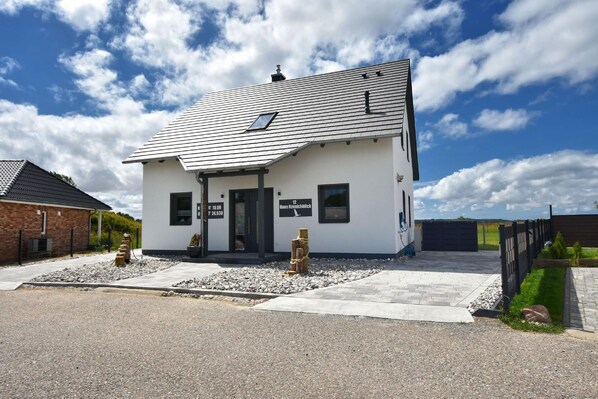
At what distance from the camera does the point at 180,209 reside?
16.0 m

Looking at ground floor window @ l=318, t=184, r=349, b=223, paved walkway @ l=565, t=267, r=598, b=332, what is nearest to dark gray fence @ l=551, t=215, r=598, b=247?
paved walkway @ l=565, t=267, r=598, b=332

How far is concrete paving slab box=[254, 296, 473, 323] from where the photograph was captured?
5.73 meters

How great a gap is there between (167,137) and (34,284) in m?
8.77

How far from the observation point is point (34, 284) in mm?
10094

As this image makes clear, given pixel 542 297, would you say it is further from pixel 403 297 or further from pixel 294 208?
pixel 294 208

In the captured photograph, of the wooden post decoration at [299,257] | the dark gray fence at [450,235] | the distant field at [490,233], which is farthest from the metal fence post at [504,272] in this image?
the distant field at [490,233]

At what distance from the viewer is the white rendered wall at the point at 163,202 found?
1568cm

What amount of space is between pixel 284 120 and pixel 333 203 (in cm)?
412

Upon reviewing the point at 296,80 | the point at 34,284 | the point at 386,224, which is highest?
the point at 296,80

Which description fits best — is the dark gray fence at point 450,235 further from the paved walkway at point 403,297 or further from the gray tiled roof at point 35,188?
the gray tiled roof at point 35,188

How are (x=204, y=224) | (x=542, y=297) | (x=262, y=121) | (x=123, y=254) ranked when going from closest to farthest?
(x=542, y=297) → (x=123, y=254) → (x=204, y=224) → (x=262, y=121)

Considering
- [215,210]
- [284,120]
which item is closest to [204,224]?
[215,210]

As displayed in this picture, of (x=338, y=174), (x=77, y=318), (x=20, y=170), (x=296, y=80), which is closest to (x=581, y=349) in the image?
(x=77, y=318)

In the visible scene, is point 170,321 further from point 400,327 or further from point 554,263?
point 554,263
